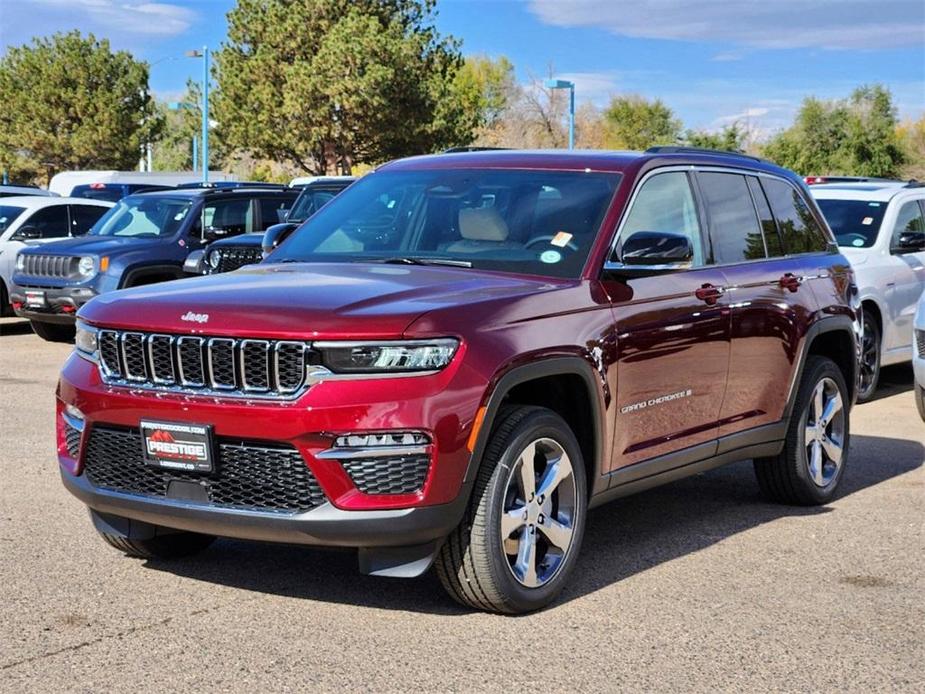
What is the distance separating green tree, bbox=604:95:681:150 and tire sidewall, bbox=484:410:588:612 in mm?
62043

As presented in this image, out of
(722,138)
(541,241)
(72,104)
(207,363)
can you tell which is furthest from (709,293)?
(72,104)

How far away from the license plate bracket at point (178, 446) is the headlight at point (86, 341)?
0.52 metres

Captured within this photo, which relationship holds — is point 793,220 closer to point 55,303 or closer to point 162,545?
point 162,545

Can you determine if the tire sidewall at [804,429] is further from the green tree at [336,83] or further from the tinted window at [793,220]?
the green tree at [336,83]

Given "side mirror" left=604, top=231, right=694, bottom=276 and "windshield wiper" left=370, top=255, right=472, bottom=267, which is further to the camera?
"windshield wiper" left=370, top=255, right=472, bottom=267

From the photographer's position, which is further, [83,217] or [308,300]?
[83,217]

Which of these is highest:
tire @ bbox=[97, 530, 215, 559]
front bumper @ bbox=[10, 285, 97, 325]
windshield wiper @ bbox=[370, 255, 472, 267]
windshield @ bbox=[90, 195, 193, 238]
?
windshield wiper @ bbox=[370, 255, 472, 267]

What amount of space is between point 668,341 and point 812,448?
1868 mm

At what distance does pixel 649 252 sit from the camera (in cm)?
601

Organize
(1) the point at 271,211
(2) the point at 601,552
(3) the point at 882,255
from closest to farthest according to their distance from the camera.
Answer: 1. (2) the point at 601,552
2. (3) the point at 882,255
3. (1) the point at 271,211

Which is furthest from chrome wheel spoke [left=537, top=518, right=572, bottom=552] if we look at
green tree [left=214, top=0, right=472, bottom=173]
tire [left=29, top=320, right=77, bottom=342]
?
green tree [left=214, top=0, right=472, bottom=173]

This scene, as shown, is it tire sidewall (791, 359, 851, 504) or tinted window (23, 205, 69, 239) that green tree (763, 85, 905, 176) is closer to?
tinted window (23, 205, 69, 239)

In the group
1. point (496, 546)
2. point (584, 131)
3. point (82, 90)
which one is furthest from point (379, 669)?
point (584, 131)

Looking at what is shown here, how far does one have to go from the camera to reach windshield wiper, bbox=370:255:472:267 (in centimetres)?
614
